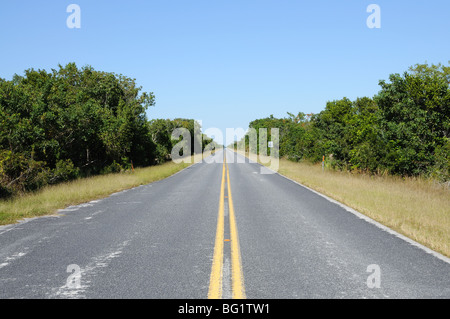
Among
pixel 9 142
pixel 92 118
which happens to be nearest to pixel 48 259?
pixel 9 142

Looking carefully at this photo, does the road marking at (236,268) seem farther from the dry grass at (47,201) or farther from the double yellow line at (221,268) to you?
the dry grass at (47,201)

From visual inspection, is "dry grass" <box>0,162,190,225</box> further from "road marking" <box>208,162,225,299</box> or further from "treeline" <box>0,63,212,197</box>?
"road marking" <box>208,162,225,299</box>

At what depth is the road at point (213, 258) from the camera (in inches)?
160

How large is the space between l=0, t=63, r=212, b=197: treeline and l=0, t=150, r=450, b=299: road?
6309mm

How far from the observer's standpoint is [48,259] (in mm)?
5238

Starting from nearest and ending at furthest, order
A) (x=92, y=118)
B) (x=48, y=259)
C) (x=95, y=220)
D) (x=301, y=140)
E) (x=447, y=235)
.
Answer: (x=48, y=259)
(x=447, y=235)
(x=95, y=220)
(x=92, y=118)
(x=301, y=140)

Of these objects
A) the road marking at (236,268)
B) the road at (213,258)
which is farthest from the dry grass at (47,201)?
the road marking at (236,268)

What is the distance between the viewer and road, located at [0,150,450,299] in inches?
160

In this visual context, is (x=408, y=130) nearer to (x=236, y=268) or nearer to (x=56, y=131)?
(x=236, y=268)

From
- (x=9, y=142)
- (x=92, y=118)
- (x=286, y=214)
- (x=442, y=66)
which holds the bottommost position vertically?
(x=286, y=214)

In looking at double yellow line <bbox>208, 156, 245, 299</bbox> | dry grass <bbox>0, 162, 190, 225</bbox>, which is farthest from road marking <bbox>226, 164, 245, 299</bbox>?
dry grass <bbox>0, 162, 190, 225</bbox>

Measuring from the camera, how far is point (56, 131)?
53.0 feet
